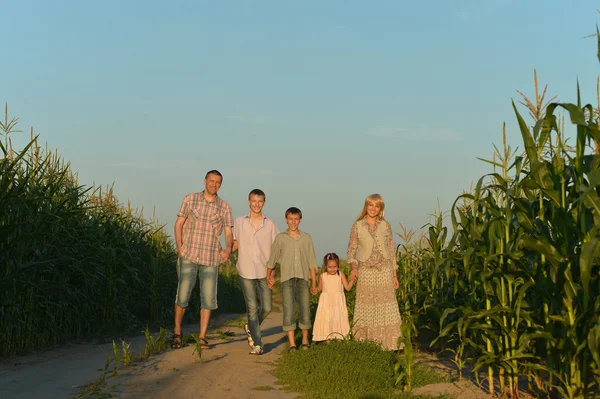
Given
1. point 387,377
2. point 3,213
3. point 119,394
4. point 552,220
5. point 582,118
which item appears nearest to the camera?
point 582,118

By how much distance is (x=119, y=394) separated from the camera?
20.7ft

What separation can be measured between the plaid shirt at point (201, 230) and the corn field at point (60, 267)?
172 cm

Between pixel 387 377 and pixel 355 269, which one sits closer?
pixel 387 377

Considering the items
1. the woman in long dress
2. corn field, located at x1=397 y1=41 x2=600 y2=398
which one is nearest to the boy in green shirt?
the woman in long dress

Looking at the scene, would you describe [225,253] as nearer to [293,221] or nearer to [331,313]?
[293,221]

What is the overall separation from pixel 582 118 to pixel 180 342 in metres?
Result: 6.80

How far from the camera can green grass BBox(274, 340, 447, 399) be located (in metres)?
6.69

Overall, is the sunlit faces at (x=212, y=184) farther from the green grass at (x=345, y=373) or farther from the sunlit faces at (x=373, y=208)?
the green grass at (x=345, y=373)

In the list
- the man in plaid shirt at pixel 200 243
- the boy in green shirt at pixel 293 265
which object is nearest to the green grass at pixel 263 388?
the boy in green shirt at pixel 293 265

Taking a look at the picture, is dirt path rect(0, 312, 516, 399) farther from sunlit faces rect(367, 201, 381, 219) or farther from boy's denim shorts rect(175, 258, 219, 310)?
sunlit faces rect(367, 201, 381, 219)

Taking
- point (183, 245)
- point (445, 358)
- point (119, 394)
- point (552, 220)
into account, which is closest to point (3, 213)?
point (183, 245)

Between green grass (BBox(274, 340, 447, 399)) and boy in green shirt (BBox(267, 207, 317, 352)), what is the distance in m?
0.81

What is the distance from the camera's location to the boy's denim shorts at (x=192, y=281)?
9617mm

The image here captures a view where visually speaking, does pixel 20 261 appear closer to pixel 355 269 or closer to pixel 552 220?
pixel 355 269
